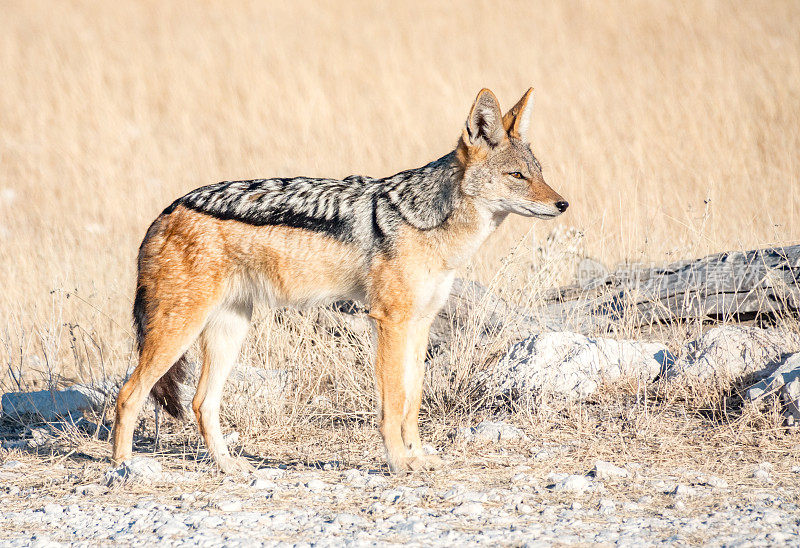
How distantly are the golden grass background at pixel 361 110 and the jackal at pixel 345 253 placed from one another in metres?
2.77

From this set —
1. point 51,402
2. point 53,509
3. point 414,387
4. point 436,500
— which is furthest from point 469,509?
point 51,402

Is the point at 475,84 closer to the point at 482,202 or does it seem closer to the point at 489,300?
the point at 489,300

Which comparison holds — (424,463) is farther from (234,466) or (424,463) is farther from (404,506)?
(234,466)

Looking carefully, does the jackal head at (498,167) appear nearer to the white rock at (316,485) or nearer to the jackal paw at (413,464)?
the jackal paw at (413,464)

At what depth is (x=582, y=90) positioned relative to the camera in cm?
1623

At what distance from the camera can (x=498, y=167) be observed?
5.16 metres

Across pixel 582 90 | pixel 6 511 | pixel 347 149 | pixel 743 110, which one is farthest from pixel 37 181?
pixel 743 110

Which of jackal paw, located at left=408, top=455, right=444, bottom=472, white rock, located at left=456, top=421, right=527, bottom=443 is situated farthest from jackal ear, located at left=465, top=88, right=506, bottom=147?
jackal paw, located at left=408, top=455, right=444, bottom=472

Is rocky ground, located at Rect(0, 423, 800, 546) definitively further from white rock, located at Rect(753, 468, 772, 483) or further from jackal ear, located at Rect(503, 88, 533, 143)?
jackal ear, located at Rect(503, 88, 533, 143)

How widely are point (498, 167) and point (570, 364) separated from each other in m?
1.64

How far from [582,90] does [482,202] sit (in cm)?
1193

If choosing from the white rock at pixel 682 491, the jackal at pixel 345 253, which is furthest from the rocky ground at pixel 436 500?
the jackal at pixel 345 253

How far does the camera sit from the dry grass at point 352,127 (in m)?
7.81

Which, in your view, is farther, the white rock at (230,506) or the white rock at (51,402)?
the white rock at (51,402)
